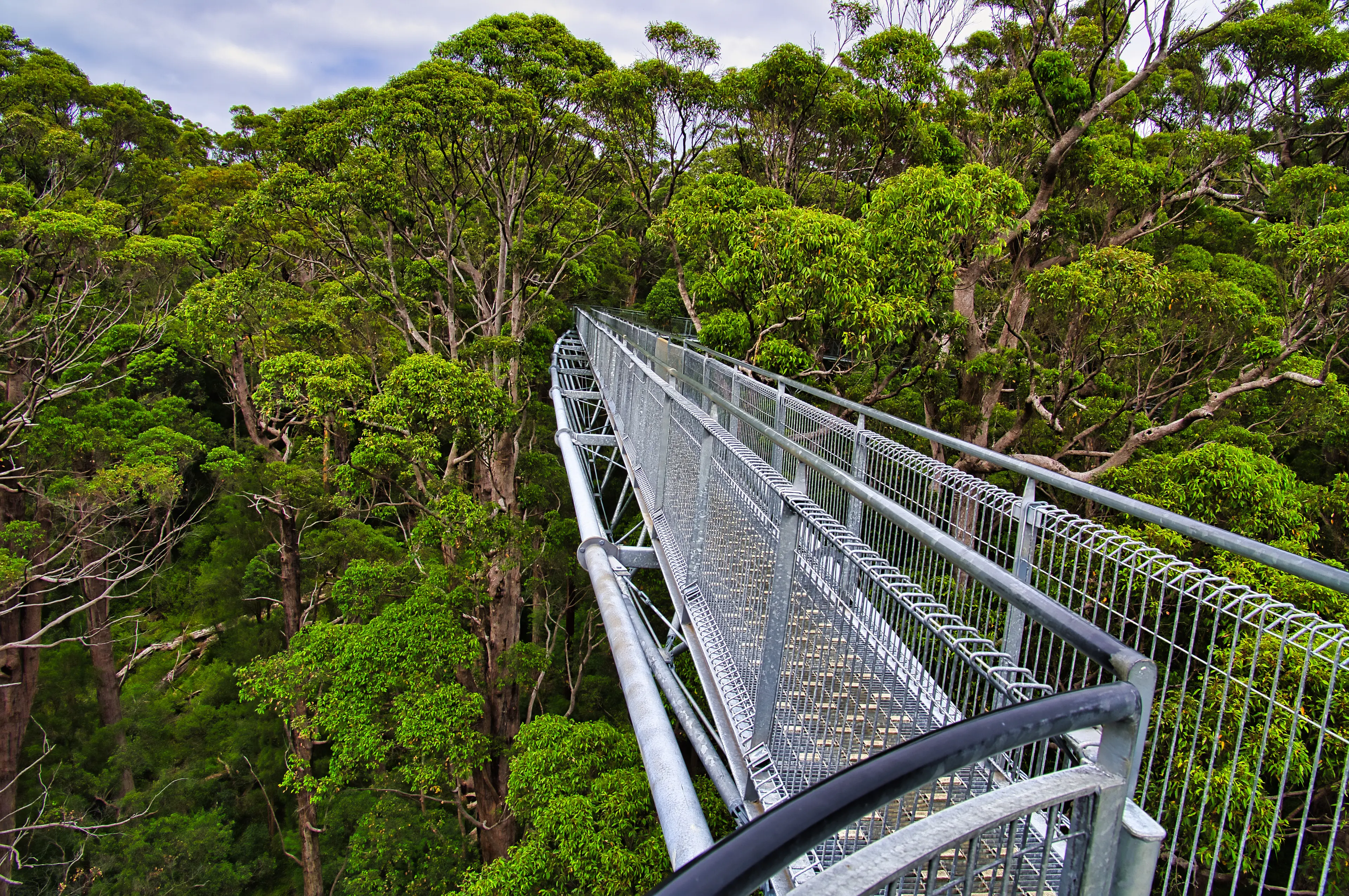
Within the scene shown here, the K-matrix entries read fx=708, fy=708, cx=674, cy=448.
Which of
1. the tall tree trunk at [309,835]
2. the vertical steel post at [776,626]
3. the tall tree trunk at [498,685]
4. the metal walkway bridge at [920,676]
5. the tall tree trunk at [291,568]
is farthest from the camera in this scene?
the tall tree trunk at [291,568]

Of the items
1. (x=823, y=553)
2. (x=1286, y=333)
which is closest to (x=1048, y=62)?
(x=1286, y=333)

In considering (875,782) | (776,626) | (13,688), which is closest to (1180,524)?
(776,626)

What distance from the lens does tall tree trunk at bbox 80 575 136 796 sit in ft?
47.8

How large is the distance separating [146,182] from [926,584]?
26.2 meters

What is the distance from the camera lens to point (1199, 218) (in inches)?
554

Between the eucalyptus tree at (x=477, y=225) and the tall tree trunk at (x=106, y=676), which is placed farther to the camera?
the tall tree trunk at (x=106, y=676)

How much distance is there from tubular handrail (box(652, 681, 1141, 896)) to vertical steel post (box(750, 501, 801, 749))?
47.1 inches

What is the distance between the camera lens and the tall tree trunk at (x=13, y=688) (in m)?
10.7

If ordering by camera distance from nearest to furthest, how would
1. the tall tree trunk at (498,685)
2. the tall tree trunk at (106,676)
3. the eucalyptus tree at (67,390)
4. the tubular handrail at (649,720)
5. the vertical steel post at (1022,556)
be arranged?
the tubular handrail at (649,720) → the vertical steel post at (1022,556) → the eucalyptus tree at (67,390) → the tall tree trunk at (498,685) → the tall tree trunk at (106,676)

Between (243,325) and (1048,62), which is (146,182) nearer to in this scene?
(243,325)

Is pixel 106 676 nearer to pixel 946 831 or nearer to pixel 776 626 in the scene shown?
pixel 776 626

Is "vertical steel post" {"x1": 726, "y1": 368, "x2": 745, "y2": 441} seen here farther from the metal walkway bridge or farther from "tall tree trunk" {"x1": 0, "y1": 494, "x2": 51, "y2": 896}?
"tall tree trunk" {"x1": 0, "y1": 494, "x2": 51, "y2": 896}

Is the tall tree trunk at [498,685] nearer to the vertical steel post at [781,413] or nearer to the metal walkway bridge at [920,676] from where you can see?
the vertical steel post at [781,413]

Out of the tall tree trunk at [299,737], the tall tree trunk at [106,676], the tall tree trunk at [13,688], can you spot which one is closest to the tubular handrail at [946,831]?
the tall tree trunk at [299,737]
